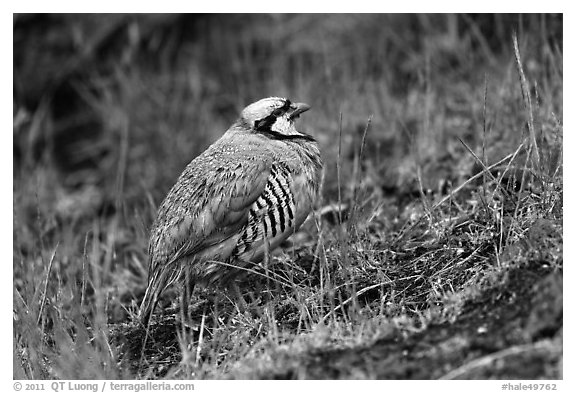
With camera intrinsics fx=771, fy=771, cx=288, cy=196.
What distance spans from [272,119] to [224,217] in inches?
36.1

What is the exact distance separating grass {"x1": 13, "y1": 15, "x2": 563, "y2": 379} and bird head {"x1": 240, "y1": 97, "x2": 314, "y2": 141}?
0.54 meters

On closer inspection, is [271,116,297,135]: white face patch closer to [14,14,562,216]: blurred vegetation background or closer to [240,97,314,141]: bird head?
[240,97,314,141]: bird head

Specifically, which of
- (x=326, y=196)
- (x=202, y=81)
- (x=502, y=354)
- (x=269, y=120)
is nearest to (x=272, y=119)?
(x=269, y=120)

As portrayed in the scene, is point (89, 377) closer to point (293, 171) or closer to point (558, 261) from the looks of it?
point (293, 171)

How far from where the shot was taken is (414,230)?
4898mm

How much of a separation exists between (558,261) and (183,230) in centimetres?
212

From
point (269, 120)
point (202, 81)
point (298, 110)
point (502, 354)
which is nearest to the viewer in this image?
point (502, 354)

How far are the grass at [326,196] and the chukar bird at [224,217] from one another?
0.18m

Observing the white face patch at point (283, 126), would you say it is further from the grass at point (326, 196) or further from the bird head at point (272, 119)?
the grass at point (326, 196)

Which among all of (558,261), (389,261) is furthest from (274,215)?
(558,261)

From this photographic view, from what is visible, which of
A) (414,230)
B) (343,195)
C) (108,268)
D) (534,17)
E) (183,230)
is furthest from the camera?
(534,17)

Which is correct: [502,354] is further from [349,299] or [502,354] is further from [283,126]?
[283,126]

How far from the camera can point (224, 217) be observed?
4.60 meters

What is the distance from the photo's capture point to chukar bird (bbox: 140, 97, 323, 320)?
181 inches
